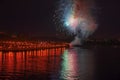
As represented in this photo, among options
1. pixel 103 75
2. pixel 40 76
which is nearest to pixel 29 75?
pixel 40 76

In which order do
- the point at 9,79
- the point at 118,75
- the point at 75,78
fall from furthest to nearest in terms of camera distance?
the point at 118,75
the point at 75,78
the point at 9,79

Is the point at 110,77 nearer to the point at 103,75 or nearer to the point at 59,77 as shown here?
the point at 103,75

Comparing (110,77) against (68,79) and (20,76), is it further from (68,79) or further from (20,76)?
(20,76)

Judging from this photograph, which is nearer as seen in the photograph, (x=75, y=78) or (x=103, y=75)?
(x=75, y=78)

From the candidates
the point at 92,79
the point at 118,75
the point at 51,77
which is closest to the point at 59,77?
the point at 51,77

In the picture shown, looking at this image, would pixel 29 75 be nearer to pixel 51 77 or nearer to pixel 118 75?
pixel 51 77

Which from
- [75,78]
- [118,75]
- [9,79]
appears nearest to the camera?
[9,79]

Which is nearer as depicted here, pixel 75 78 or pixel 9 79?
pixel 9 79
